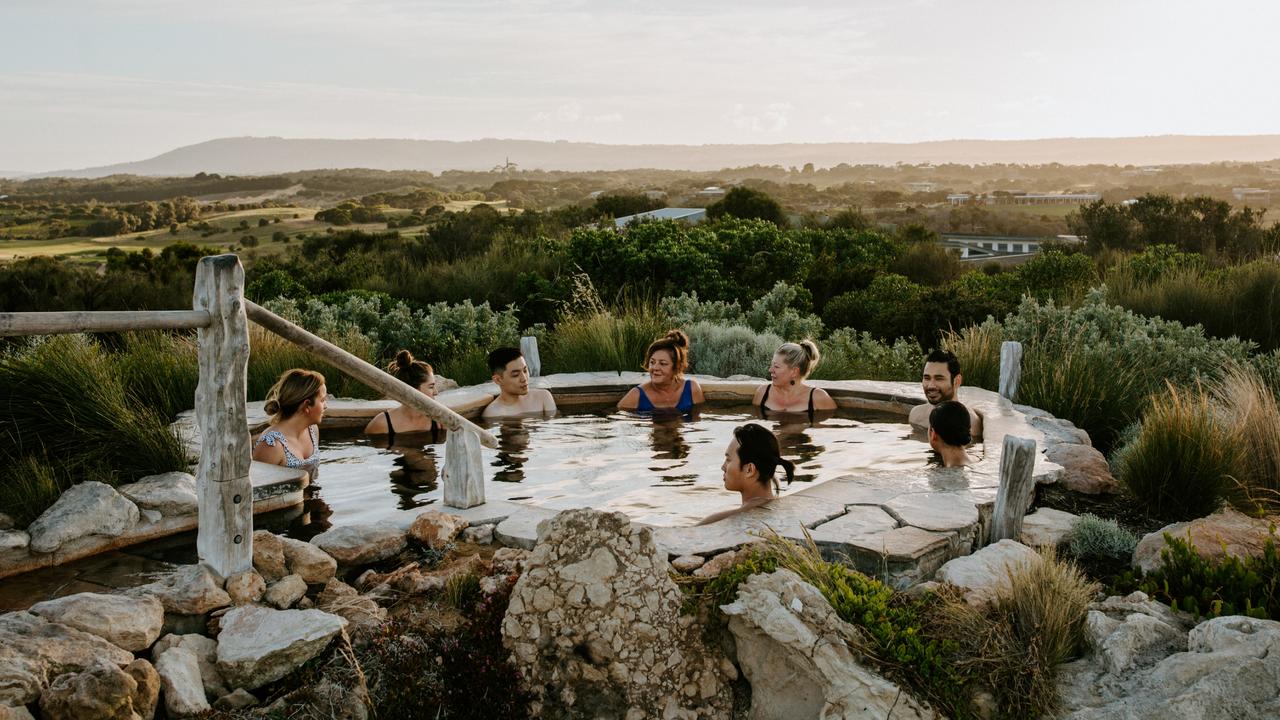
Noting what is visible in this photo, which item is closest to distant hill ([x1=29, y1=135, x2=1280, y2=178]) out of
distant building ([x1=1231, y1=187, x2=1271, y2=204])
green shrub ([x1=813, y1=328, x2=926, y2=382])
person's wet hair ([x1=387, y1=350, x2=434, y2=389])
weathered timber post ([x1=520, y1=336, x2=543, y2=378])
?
distant building ([x1=1231, y1=187, x2=1271, y2=204])

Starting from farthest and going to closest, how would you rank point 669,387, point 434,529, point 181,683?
point 669,387
point 434,529
point 181,683

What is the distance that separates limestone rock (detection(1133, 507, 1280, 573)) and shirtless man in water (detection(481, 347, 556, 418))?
16.0ft

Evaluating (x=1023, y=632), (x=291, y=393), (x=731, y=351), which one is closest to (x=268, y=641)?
(x=291, y=393)

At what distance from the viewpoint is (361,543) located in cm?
501

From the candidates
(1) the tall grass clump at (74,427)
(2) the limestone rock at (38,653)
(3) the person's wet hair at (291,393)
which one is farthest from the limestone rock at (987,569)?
(1) the tall grass clump at (74,427)

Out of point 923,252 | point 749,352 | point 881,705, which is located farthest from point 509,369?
point 923,252

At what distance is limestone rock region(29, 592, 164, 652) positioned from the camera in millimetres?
3930

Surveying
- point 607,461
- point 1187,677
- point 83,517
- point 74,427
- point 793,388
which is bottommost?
point 607,461

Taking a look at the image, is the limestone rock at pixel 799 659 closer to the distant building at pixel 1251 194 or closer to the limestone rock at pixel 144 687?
the limestone rock at pixel 144 687

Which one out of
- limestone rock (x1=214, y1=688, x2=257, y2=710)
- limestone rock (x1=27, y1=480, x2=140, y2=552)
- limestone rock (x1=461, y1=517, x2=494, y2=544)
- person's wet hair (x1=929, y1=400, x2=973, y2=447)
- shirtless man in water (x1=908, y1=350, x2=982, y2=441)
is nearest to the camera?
limestone rock (x1=214, y1=688, x2=257, y2=710)

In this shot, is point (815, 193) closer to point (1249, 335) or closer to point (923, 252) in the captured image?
point (923, 252)

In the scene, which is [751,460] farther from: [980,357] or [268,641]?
[980,357]

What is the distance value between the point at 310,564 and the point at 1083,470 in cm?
476

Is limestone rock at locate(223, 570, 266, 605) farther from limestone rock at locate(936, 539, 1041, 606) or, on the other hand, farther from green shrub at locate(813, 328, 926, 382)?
green shrub at locate(813, 328, 926, 382)
